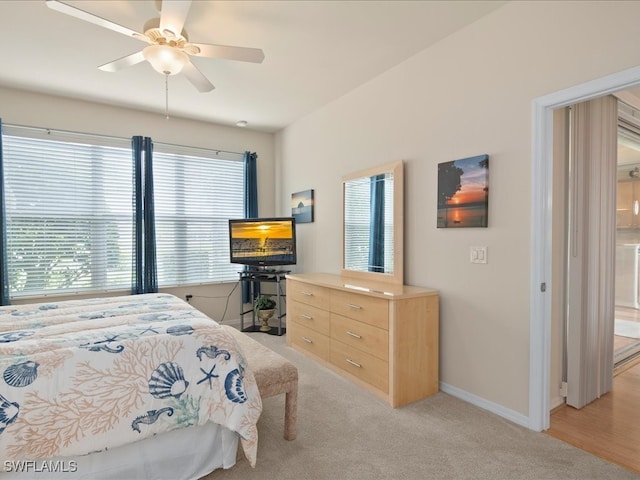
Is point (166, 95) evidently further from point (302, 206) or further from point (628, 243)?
point (628, 243)

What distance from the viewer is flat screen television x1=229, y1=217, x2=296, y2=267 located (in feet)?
14.5

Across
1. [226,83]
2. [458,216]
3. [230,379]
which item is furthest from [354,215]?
[230,379]

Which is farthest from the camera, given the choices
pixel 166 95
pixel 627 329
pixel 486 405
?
pixel 627 329

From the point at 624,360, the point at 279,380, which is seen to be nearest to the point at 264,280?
the point at 279,380

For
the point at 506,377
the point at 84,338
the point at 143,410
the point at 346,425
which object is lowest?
the point at 346,425

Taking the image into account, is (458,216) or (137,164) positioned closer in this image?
(458,216)

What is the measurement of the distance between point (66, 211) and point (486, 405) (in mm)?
4463

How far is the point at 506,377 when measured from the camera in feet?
7.80

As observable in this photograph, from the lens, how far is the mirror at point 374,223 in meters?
3.08

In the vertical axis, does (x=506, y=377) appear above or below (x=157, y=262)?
below

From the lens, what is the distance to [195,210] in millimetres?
4707

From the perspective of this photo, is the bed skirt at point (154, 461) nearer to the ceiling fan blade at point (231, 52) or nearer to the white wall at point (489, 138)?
the white wall at point (489, 138)

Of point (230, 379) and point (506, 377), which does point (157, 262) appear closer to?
point (230, 379)

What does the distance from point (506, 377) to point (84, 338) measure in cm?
253
